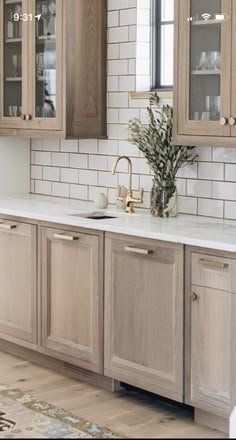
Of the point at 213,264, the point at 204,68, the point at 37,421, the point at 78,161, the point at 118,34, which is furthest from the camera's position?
the point at 78,161

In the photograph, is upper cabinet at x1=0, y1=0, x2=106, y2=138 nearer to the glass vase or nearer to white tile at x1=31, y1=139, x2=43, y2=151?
white tile at x1=31, y1=139, x2=43, y2=151

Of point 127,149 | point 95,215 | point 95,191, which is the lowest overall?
point 95,215

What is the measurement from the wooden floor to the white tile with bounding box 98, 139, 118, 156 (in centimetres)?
132

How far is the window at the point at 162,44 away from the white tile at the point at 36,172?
3.84ft

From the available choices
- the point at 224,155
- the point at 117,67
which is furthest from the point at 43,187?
the point at 224,155

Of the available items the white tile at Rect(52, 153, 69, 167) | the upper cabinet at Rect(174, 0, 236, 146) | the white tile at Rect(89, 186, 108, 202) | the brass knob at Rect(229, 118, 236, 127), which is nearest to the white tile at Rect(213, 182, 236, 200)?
the upper cabinet at Rect(174, 0, 236, 146)

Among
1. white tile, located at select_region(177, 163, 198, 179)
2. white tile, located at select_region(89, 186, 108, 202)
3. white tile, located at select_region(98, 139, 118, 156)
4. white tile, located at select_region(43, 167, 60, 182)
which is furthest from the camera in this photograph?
white tile, located at select_region(43, 167, 60, 182)

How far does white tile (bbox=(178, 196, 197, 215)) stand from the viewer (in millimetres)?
5094

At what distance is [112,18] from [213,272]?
1964 mm

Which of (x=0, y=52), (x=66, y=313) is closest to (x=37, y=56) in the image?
(x=0, y=52)

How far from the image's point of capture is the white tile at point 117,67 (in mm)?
5440

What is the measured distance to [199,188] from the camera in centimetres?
505

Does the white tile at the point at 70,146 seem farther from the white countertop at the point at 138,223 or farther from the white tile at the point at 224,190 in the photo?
the white tile at the point at 224,190

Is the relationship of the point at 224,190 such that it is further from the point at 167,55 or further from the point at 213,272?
the point at 167,55
